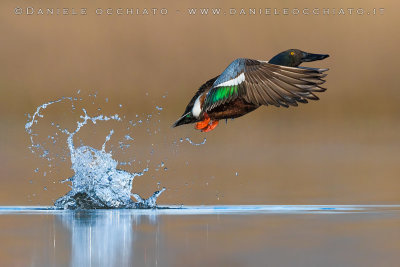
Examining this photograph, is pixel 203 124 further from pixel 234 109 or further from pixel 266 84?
pixel 266 84

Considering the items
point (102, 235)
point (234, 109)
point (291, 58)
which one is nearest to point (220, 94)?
point (234, 109)

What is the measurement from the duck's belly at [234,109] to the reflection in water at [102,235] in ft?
3.76

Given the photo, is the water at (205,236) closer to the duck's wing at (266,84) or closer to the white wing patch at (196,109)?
the white wing patch at (196,109)

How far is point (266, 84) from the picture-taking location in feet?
26.9

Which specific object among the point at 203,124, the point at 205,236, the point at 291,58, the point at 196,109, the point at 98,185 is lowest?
the point at 205,236

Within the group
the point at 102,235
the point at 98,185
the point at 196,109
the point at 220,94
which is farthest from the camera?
the point at 98,185

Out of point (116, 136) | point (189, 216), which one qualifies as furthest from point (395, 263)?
point (116, 136)

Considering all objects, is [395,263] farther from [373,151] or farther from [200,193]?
[373,151]

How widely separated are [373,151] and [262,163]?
2761 millimetres

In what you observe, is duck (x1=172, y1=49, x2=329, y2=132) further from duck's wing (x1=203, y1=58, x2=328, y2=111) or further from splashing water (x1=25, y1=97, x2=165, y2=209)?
splashing water (x1=25, y1=97, x2=165, y2=209)

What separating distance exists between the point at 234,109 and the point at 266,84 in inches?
23.4

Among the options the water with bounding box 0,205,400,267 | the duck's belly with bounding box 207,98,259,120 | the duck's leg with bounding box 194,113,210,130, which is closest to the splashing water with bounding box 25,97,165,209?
the water with bounding box 0,205,400,267

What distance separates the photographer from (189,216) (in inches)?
359

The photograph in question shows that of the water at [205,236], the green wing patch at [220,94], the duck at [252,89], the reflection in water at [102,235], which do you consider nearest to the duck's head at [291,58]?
the duck at [252,89]
